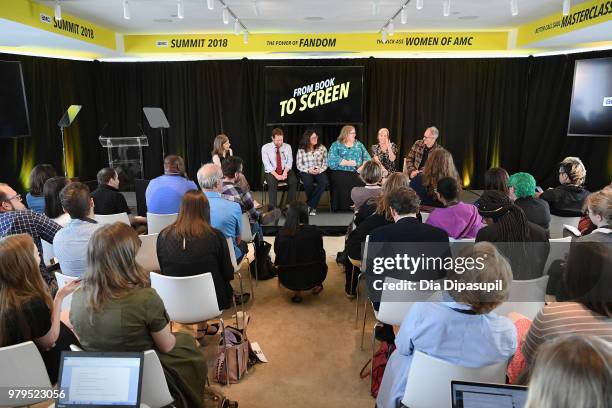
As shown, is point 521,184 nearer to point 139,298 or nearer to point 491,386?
point 491,386

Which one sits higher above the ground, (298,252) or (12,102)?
(12,102)

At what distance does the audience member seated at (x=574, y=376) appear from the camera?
1.00 m

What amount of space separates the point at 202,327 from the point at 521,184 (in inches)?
113

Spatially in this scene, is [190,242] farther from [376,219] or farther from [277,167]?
[277,167]

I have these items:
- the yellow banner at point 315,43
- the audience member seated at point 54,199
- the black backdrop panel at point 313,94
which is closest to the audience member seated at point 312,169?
the black backdrop panel at point 313,94

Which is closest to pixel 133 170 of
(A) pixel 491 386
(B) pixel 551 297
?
(B) pixel 551 297

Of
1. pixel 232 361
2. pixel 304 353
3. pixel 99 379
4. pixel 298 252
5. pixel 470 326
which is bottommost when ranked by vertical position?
pixel 304 353

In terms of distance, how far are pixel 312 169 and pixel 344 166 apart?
51 centimetres

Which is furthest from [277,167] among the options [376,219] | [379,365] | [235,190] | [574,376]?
[574,376]

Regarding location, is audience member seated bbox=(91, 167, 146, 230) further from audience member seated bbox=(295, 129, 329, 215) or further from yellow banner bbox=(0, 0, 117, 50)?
audience member seated bbox=(295, 129, 329, 215)

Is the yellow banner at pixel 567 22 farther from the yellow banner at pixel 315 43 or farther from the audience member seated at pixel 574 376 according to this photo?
the audience member seated at pixel 574 376

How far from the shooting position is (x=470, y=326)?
177cm

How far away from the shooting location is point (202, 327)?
3.60m

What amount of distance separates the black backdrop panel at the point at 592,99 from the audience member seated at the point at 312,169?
3943 millimetres
